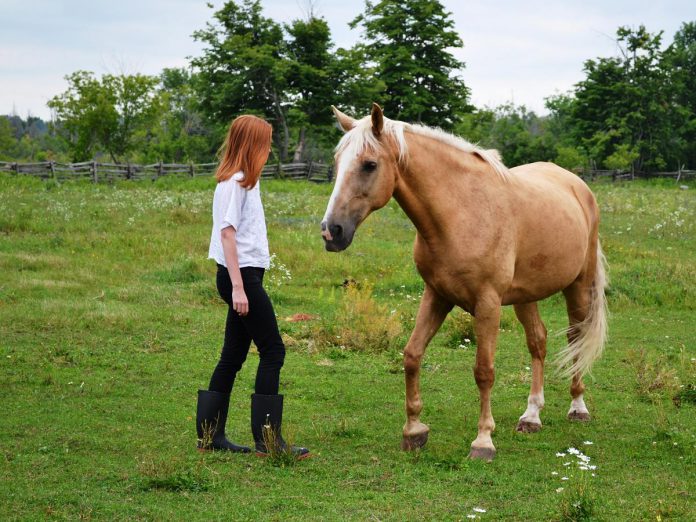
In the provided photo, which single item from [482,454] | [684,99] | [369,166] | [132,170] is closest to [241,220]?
[369,166]

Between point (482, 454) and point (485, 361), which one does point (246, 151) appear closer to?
point (485, 361)

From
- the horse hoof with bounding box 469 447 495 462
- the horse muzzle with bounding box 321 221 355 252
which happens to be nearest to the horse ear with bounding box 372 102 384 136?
the horse muzzle with bounding box 321 221 355 252

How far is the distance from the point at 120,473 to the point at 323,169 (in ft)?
126

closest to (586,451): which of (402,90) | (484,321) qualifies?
(484,321)

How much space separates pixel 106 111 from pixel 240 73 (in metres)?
8.42

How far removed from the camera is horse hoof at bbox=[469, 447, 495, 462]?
206 inches

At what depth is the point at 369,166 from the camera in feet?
16.2

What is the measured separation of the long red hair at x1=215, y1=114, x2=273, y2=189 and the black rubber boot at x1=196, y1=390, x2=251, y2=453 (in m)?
1.48

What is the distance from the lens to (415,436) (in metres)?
5.43

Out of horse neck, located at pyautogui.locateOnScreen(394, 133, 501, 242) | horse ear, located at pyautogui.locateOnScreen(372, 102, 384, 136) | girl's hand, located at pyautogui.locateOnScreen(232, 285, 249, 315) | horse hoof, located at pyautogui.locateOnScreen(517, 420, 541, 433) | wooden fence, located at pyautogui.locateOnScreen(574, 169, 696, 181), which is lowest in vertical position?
horse hoof, located at pyautogui.locateOnScreen(517, 420, 541, 433)

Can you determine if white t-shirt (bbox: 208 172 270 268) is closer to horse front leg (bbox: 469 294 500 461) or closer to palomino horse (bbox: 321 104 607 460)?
palomino horse (bbox: 321 104 607 460)

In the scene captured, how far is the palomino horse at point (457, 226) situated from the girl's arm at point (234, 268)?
1.94 feet

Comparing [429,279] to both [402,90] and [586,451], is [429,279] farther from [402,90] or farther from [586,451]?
[402,90]

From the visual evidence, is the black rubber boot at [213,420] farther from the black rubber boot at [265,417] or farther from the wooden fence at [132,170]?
the wooden fence at [132,170]
